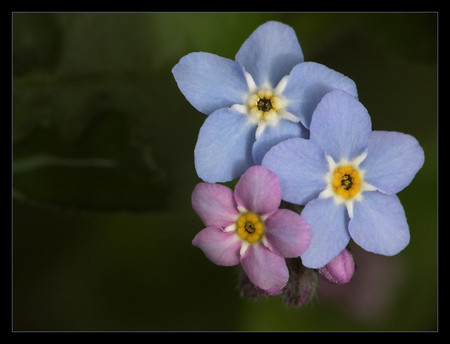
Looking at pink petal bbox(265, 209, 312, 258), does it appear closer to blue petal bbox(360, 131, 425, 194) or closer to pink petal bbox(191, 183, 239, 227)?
pink petal bbox(191, 183, 239, 227)

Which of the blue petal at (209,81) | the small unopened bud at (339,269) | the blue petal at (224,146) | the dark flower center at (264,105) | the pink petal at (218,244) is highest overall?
the blue petal at (209,81)

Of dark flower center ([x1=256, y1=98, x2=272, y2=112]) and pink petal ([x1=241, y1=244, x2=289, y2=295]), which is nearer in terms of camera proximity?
pink petal ([x1=241, y1=244, x2=289, y2=295])

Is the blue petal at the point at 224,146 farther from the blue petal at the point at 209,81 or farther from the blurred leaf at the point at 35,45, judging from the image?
the blurred leaf at the point at 35,45

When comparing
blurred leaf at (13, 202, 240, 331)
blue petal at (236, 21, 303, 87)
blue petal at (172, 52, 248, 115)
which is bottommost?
blurred leaf at (13, 202, 240, 331)

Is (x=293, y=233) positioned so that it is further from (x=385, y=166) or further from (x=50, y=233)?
(x=50, y=233)

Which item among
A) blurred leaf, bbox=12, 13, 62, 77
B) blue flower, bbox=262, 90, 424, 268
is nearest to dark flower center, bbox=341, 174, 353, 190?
blue flower, bbox=262, 90, 424, 268

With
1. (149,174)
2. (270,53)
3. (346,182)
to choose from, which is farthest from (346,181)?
(149,174)

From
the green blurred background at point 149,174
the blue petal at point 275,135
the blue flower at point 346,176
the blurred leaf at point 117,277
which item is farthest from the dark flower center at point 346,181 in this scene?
the blurred leaf at point 117,277

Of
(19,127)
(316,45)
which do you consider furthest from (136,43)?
(316,45)
